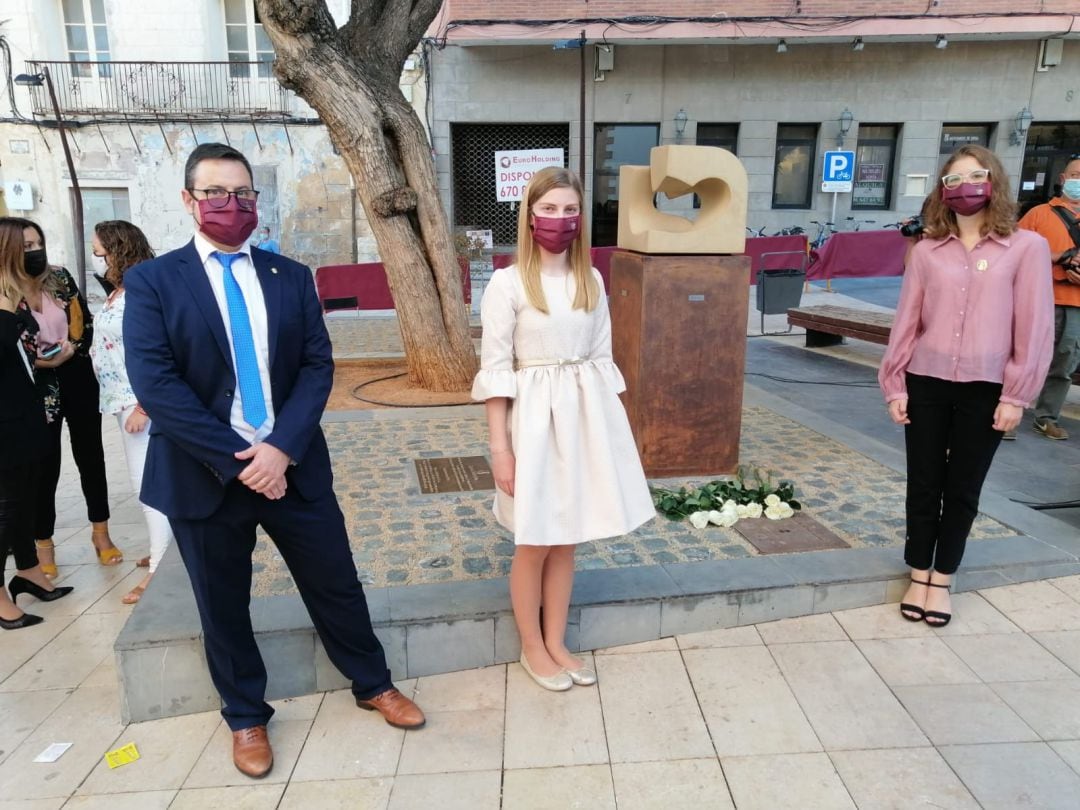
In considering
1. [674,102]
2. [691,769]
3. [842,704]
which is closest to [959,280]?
[842,704]

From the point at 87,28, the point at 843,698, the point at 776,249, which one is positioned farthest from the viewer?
the point at 87,28

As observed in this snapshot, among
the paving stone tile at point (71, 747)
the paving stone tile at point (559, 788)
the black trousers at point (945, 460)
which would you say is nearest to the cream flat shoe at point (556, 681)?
the paving stone tile at point (559, 788)

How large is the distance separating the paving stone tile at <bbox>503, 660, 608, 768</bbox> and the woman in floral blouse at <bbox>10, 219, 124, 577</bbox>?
8.78ft

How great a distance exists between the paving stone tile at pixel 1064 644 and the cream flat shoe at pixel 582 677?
6.43 feet

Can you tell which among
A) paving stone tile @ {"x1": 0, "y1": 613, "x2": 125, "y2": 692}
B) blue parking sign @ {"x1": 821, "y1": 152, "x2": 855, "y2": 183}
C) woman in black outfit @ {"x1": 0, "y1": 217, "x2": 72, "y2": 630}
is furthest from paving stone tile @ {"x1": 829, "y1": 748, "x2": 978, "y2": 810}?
blue parking sign @ {"x1": 821, "y1": 152, "x2": 855, "y2": 183}

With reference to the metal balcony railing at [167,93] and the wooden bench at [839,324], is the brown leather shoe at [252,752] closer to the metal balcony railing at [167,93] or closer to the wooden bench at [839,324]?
the wooden bench at [839,324]

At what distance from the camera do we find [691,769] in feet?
8.88

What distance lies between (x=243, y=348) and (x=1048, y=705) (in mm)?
3195

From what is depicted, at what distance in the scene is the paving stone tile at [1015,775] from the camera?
2.53 meters

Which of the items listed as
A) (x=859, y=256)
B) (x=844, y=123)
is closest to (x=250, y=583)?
(x=859, y=256)

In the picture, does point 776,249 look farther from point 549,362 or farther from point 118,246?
point 549,362

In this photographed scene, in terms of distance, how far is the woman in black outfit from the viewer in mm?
3695

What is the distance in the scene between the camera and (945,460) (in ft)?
11.6

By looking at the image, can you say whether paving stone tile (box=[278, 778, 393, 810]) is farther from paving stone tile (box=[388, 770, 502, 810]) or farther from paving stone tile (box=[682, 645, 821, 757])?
paving stone tile (box=[682, 645, 821, 757])
